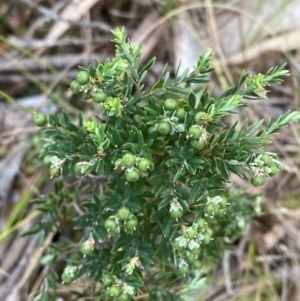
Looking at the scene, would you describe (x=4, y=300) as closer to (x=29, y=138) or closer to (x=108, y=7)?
(x=29, y=138)

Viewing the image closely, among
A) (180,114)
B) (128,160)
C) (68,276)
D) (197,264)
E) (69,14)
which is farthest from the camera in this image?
(69,14)

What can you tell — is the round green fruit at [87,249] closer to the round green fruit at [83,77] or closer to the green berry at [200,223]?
the green berry at [200,223]

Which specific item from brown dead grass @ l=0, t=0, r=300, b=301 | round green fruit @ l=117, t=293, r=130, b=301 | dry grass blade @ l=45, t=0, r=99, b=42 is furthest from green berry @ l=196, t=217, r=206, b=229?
dry grass blade @ l=45, t=0, r=99, b=42

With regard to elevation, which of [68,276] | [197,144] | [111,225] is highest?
[197,144]

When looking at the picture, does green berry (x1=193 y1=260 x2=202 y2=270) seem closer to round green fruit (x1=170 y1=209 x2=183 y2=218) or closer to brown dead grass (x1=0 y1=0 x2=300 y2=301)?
round green fruit (x1=170 y1=209 x2=183 y2=218)

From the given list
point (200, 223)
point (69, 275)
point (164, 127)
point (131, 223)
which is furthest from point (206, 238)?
point (69, 275)

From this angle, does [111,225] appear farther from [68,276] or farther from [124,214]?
[68,276]

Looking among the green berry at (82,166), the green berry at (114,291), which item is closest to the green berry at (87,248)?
the green berry at (114,291)
